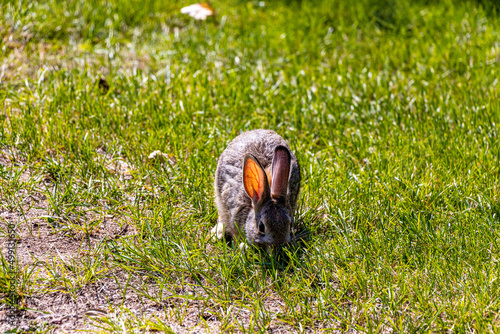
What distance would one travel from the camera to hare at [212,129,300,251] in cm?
408

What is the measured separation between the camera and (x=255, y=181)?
4180mm

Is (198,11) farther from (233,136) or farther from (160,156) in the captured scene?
(160,156)

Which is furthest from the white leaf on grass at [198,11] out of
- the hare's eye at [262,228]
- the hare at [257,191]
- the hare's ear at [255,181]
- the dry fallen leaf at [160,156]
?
the hare's eye at [262,228]

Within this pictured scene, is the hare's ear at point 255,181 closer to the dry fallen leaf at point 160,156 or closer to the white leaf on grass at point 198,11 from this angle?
the dry fallen leaf at point 160,156

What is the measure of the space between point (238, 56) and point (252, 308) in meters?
3.95

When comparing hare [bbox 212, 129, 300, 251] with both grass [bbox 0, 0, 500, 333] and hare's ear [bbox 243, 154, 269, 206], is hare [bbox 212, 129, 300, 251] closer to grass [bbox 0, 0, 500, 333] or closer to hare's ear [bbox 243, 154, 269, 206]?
hare's ear [bbox 243, 154, 269, 206]

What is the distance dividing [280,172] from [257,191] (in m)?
0.22

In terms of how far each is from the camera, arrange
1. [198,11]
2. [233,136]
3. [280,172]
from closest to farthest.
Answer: [280,172] → [233,136] → [198,11]

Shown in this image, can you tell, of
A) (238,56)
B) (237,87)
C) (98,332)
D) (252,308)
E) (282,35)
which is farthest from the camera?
(282,35)

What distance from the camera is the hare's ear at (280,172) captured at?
13.5ft

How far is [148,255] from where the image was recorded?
398 centimetres

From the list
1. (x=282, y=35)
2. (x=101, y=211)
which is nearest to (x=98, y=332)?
(x=101, y=211)

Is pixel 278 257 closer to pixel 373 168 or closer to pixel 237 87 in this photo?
pixel 373 168

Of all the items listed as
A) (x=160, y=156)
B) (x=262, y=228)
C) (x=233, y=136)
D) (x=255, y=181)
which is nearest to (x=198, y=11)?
(x=233, y=136)
